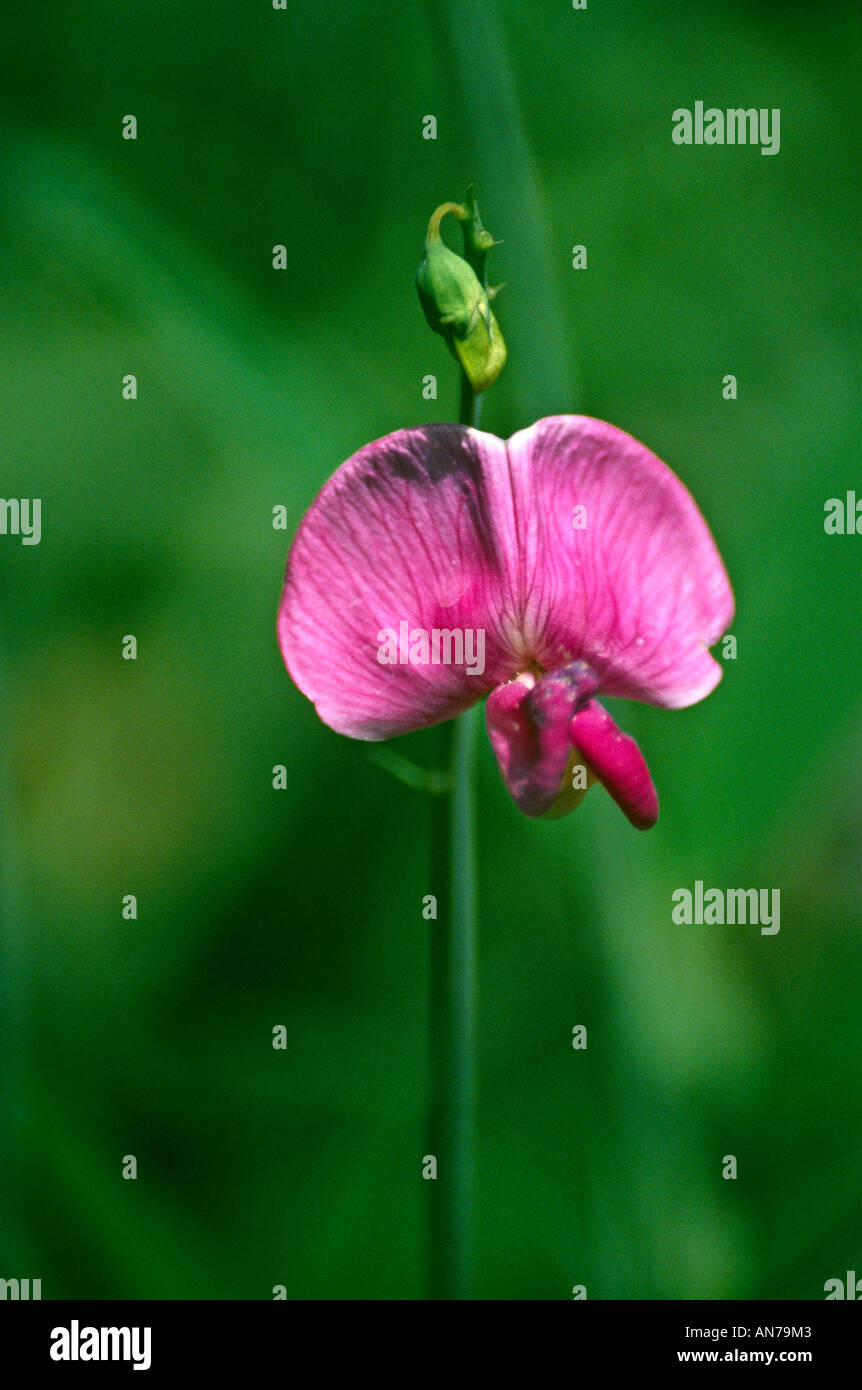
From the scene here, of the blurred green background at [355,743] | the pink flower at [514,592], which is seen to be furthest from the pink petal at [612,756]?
the blurred green background at [355,743]

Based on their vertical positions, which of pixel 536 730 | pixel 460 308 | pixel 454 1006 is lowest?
pixel 454 1006

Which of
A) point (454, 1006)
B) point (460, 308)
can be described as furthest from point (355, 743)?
point (460, 308)

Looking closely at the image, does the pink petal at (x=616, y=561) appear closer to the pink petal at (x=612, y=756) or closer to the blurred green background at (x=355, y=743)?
the pink petal at (x=612, y=756)

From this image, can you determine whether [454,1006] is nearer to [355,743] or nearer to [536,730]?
[536,730]

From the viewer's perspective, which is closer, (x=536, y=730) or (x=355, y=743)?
(x=536, y=730)

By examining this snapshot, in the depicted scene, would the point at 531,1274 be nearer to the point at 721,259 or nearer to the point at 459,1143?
the point at 459,1143

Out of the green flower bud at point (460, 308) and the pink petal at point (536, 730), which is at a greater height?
the green flower bud at point (460, 308)
